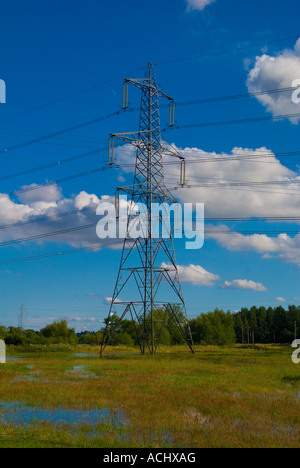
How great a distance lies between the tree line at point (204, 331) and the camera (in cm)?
11915

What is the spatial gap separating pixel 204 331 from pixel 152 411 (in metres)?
120

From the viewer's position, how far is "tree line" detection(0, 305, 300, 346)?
11915 cm

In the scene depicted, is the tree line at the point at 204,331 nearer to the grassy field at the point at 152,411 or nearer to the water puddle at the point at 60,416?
the grassy field at the point at 152,411

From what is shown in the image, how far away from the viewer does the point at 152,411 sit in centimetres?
1962

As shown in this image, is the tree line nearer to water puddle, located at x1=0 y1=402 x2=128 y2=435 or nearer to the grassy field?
the grassy field

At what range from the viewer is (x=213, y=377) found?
32594 millimetres

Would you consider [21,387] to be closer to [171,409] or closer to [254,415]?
[171,409]

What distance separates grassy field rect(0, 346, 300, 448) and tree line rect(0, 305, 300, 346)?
62458 mm

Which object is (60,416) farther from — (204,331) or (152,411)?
(204,331)

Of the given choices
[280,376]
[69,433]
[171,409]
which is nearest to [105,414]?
[171,409]

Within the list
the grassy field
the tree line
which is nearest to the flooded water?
the grassy field

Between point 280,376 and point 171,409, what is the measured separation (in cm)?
1674
